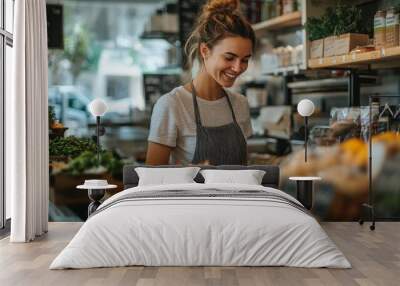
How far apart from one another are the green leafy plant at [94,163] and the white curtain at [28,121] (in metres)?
0.80

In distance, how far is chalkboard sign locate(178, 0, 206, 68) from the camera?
7.70 metres

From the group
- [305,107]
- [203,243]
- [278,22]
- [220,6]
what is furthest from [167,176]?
[278,22]

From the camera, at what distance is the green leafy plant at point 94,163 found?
7.72 meters

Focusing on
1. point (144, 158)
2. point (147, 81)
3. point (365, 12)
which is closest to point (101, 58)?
point (147, 81)

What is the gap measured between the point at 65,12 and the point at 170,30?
1.17 meters

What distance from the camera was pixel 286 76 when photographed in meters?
7.81

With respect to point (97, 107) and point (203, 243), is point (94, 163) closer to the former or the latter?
point (97, 107)

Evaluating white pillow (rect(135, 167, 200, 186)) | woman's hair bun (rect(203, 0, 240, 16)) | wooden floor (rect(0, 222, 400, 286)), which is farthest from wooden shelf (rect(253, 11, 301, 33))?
wooden floor (rect(0, 222, 400, 286))

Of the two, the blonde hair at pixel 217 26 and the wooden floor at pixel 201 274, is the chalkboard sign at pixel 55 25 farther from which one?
the wooden floor at pixel 201 274

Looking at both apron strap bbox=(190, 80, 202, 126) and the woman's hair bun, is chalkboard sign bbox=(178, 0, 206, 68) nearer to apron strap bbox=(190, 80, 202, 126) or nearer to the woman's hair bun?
the woman's hair bun

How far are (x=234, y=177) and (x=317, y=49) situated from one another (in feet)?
6.07

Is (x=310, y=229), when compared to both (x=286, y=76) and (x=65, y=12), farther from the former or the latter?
(x=65, y=12)

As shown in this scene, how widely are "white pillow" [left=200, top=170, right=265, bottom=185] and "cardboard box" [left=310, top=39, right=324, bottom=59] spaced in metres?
1.57

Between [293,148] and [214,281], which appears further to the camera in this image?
[293,148]
